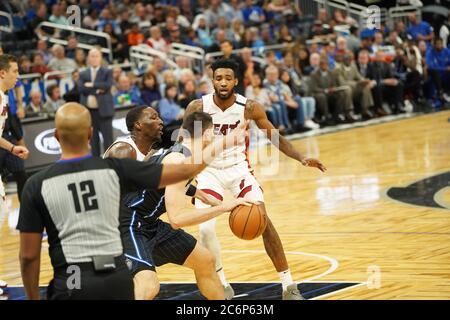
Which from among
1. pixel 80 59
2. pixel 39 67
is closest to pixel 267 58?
pixel 80 59

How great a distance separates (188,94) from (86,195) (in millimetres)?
13327

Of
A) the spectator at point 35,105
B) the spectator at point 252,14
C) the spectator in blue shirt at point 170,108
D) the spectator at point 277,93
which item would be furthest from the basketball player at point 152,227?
the spectator at point 252,14

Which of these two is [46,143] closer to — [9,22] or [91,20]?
[9,22]

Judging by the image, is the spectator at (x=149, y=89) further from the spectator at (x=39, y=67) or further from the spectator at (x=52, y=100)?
the spectator at (x=39, y=67)

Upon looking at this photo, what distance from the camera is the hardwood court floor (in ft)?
27.9

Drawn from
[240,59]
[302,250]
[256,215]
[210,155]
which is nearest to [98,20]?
[240,59]

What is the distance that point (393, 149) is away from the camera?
17.5 meters

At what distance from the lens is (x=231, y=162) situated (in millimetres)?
8461

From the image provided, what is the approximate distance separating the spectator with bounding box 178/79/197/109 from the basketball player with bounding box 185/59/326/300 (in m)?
9.28

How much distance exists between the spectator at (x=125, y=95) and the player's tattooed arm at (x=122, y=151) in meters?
11.0

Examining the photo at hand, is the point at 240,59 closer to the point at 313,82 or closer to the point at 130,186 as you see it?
the point at 313,82

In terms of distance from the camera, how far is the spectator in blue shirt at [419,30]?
84.3ft

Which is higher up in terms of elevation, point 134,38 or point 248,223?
point 134,38
